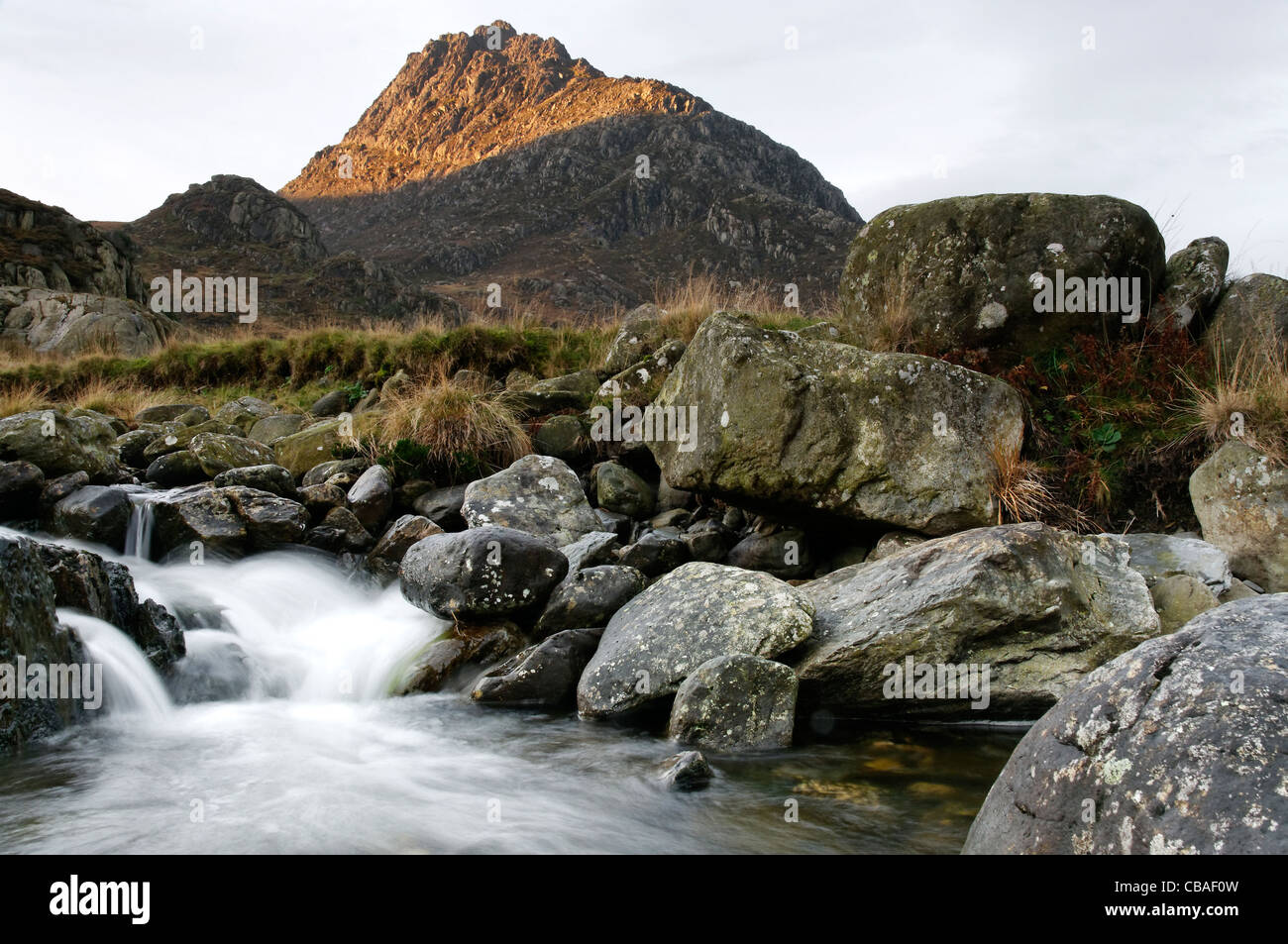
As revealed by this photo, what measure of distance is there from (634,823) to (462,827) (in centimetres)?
90

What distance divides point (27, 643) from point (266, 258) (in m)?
67.8

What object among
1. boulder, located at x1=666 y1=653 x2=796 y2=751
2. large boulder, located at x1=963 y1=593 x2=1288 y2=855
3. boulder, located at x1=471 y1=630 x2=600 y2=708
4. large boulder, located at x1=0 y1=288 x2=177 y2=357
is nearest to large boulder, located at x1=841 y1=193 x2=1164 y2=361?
boulder, located at x1=666 y1=653 x2=796 y2=751

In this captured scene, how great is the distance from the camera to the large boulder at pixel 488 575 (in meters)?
6.84

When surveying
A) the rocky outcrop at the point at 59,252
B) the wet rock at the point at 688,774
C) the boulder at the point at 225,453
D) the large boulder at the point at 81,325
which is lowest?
the wet rock at the point at 688,774

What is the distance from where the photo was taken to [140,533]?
8.51m

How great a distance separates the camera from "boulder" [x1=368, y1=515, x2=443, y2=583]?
870cm


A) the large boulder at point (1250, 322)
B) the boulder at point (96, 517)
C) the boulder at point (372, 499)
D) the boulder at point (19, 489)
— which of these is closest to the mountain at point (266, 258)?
the boulder at point (19, 489)

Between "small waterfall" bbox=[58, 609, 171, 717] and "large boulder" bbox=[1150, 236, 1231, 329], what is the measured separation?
9.62m

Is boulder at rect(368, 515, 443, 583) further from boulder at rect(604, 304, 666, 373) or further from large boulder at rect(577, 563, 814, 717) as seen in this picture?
boulder at rect(604, 304, 666, 373)

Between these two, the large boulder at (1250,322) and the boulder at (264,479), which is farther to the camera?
the boulder at (264,479)

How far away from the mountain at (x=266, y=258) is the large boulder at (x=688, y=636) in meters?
39.7

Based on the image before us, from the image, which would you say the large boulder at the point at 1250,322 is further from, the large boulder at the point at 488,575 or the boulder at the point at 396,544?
the boulder at the point at 396,544

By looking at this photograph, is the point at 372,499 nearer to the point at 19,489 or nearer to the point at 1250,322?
the point at 19,489
